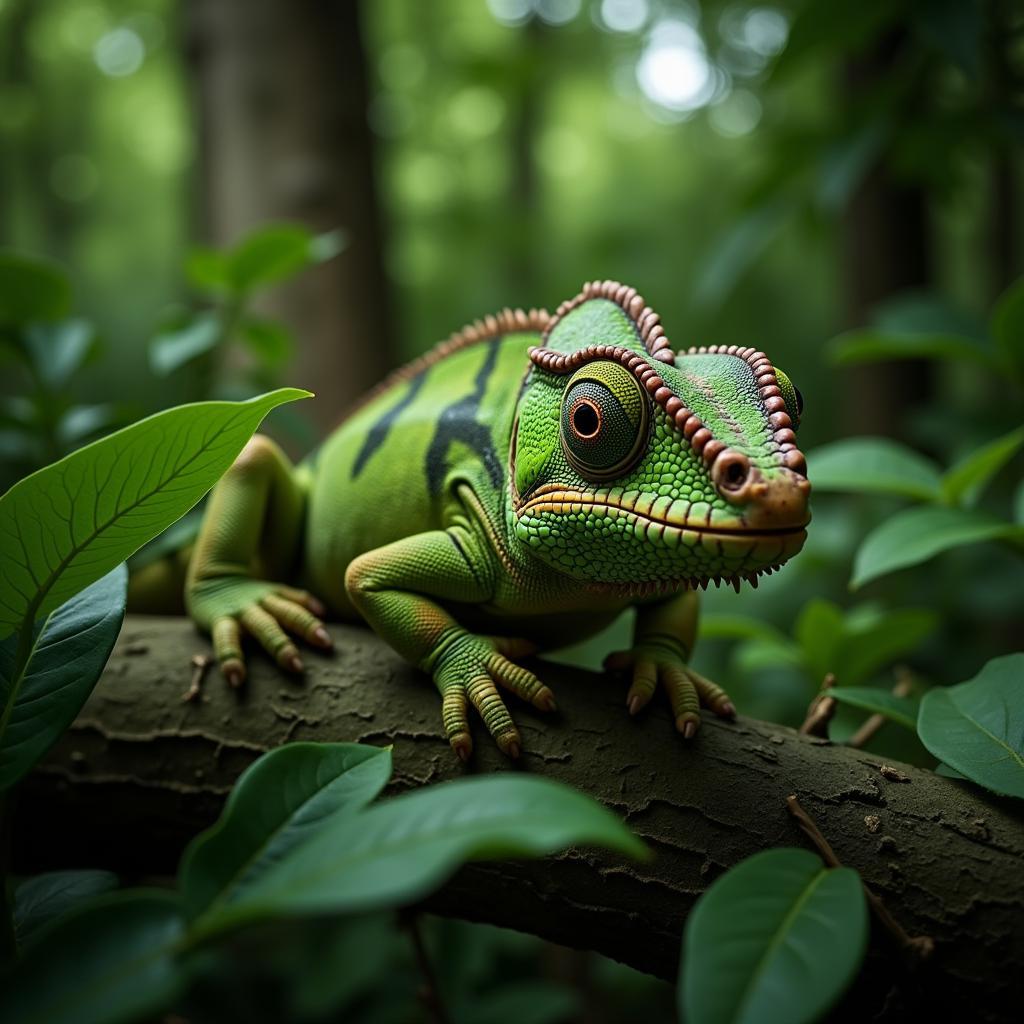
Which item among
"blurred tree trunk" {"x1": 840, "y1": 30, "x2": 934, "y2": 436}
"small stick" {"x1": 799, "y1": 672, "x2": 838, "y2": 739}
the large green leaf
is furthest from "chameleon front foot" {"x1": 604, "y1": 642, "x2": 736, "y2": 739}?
"blurred tree trunk" {"x1": 840, "y1": 30, "x2": 934, "y2": 436}

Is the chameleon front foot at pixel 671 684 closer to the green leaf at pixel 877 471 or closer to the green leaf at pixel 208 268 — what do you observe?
the green leaf at pixel 877 471

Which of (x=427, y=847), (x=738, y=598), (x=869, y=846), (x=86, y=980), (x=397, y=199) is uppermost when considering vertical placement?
(x=397, y=199)

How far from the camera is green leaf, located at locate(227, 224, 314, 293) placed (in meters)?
2.08

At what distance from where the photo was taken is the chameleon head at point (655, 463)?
111 centimetres

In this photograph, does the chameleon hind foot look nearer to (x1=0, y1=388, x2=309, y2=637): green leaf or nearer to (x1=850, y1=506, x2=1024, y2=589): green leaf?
(x1=0, y1=388, x2=309, y2=637): green leaf

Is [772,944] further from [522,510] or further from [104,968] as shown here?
[522,510]

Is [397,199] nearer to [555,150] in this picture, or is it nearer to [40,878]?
[555,150]

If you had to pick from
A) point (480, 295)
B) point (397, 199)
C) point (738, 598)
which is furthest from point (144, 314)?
point (738, 598)

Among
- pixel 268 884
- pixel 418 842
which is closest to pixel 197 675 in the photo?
pixel 268 884

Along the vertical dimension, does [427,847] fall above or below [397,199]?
below

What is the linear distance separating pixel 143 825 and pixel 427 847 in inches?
39.2

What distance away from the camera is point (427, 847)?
683 mm

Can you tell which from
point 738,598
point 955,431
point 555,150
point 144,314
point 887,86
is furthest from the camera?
point 555,150

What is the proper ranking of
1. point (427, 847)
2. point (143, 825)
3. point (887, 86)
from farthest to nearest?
point (887, 86)
point (143, 825)
point (427, 847)
